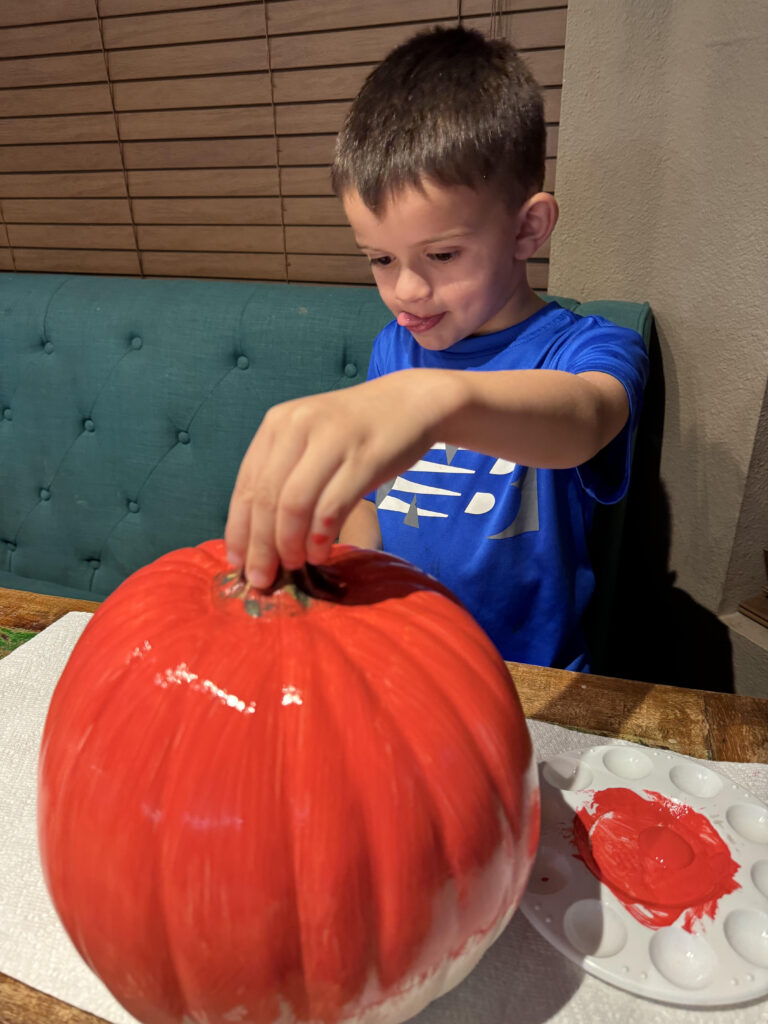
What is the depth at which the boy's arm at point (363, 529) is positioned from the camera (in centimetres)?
108

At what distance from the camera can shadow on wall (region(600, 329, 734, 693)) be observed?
1418mm

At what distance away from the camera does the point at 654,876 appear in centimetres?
52

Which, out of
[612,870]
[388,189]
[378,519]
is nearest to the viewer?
[612,870]

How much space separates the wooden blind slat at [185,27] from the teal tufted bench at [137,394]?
1.87 ft

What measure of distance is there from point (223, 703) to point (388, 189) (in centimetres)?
62

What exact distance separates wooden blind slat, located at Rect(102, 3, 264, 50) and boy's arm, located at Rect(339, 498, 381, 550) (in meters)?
1.24

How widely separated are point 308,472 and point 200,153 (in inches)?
68.8

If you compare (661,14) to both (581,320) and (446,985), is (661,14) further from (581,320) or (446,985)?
(446,985)

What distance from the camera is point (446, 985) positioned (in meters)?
0.42

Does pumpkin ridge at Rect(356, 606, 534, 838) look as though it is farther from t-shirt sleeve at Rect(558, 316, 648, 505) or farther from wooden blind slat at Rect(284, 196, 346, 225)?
wooden blind slat at Rect(284, 196, 346, 225)

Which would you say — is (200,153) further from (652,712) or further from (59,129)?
(652,712)

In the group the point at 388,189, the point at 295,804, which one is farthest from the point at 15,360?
the point at 295,804

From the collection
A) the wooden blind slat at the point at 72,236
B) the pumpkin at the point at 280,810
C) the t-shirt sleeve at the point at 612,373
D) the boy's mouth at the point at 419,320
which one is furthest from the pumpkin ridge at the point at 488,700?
the wooden blind slat at the point at 72,236

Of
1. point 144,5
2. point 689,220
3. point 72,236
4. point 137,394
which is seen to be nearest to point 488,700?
point 689,220
